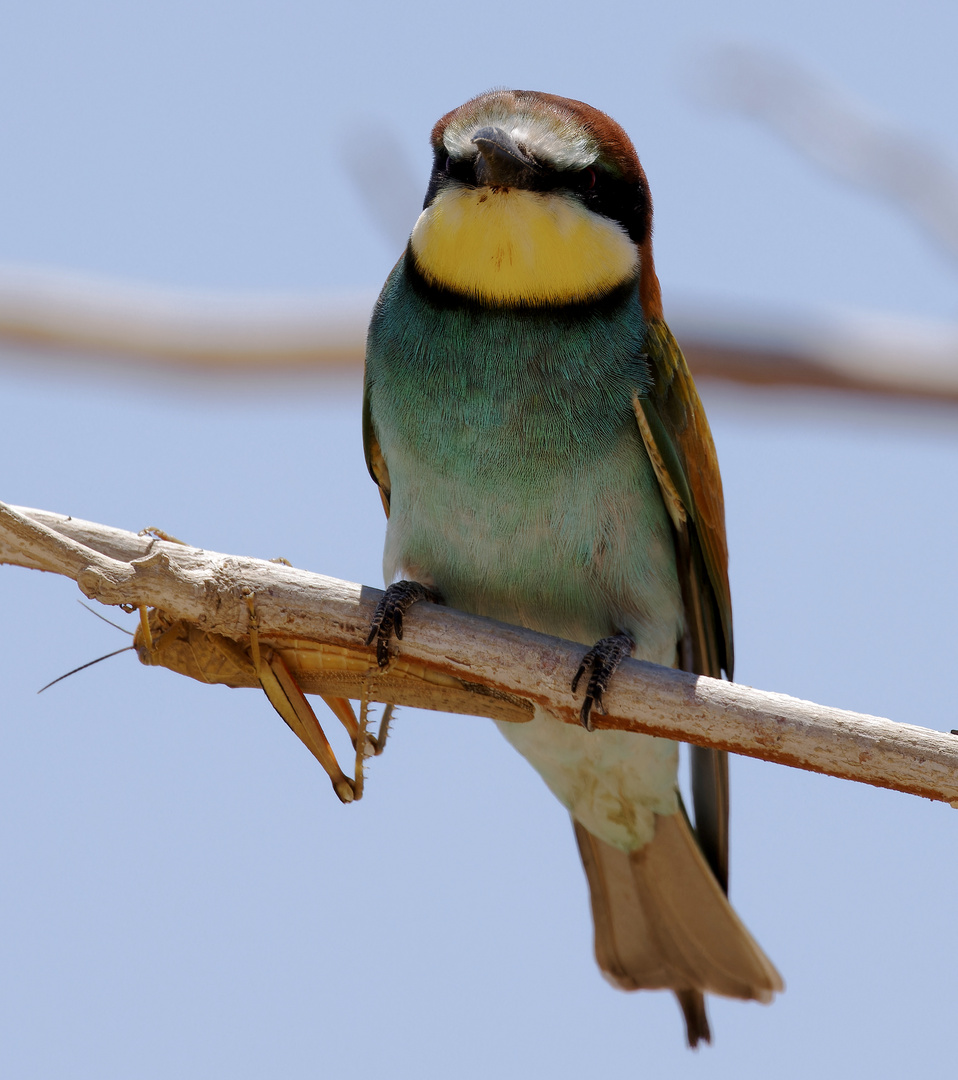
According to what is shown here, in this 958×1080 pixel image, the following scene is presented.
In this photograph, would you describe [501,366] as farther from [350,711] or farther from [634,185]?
[350,711]

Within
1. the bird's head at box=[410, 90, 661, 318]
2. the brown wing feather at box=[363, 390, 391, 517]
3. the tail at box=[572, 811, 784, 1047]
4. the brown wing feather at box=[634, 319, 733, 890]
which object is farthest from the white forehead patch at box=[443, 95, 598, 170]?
the tail at box=[572, 811, 784, 1047]

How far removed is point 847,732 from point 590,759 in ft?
3.03

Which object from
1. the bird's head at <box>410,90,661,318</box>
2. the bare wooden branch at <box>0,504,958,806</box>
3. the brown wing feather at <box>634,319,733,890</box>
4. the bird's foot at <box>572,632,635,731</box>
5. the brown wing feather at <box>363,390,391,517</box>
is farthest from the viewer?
the brown wing feather at <box>363,390,391,517</box>

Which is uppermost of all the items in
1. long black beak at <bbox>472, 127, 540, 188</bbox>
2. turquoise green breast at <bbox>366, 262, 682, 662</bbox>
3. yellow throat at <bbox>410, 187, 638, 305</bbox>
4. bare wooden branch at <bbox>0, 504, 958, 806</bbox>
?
long black beak at <bbox>472, 127, 540, 188</bbox>

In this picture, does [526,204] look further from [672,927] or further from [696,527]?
[672,927]

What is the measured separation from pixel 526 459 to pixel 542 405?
0.35 ft

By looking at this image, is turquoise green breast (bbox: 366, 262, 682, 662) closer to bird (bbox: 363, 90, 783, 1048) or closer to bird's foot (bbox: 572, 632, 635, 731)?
bird (bbox: 363, 90, 783, 1048)

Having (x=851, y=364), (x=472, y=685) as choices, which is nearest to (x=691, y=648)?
(x=472, y=685)

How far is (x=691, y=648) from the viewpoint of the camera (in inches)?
108

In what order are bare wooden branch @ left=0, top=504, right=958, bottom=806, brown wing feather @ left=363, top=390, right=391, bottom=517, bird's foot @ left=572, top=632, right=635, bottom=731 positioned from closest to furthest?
bare wooden branch @ left=0, top=504, right=958, bottom=806 < bird's foot @ left=572, top=632, right=635, bottom=731 < brown wing feather @ left=363, top=390, right=391, bottom=517

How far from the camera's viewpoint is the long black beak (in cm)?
224

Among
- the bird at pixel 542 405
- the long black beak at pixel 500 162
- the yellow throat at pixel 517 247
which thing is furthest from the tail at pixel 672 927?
the long black beak at pixel 500 162

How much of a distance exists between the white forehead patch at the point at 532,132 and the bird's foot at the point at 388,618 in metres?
0.84

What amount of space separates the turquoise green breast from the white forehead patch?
0.93 feet
